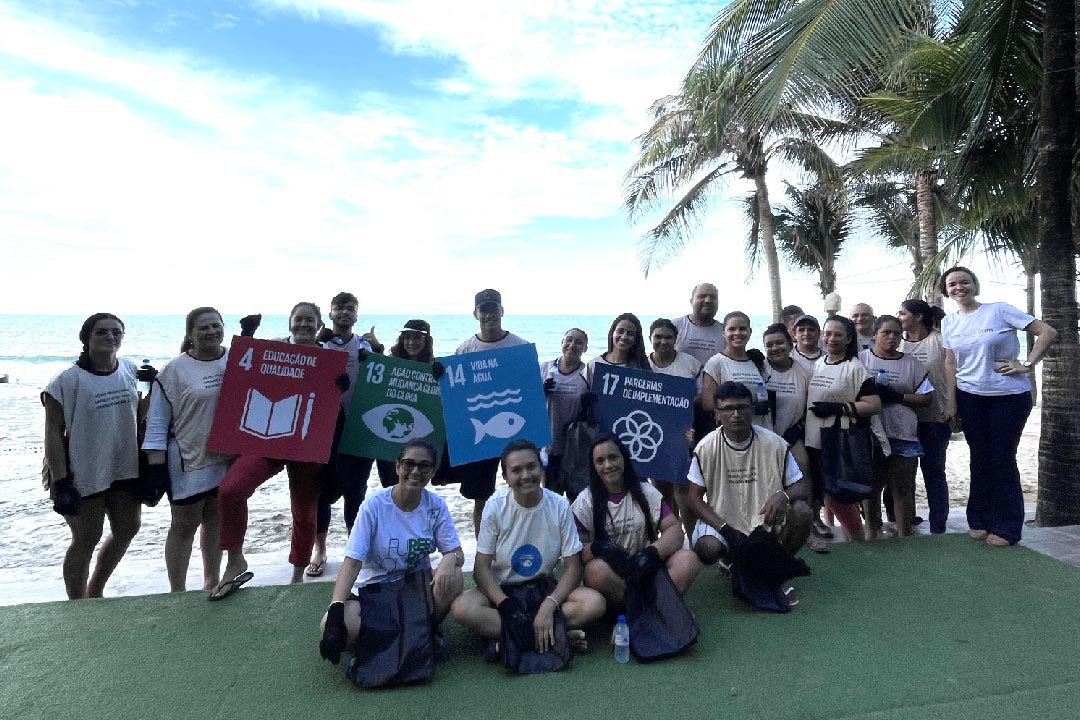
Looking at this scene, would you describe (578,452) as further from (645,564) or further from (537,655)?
(537,655)

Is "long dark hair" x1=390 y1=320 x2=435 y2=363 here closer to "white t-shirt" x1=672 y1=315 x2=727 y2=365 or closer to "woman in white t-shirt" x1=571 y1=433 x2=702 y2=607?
"woman in white t-shirt" x1=571 y1=433 x2=702 y2=607

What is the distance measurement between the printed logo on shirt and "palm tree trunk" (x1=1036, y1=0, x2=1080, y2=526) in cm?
472

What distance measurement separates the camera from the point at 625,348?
4.98m

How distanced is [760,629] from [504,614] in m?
1.47

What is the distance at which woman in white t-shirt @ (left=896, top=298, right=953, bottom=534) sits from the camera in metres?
5.30

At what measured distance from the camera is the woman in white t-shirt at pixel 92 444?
399 centimetres

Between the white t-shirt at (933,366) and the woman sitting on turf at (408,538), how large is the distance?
12.6ft

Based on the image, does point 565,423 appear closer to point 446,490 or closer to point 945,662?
point 945,662

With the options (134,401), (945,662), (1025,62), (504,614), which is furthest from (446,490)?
(1025,62)

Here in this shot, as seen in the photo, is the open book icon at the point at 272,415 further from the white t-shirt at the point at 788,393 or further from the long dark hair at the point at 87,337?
the white t-shirt at the point at 788,393

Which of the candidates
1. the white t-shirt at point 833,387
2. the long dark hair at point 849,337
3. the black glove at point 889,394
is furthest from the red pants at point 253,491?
the black glove at point 889,394

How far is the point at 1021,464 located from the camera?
9812mm

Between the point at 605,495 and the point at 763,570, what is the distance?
108 centimetres

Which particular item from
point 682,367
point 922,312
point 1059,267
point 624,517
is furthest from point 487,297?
point 1059,267
